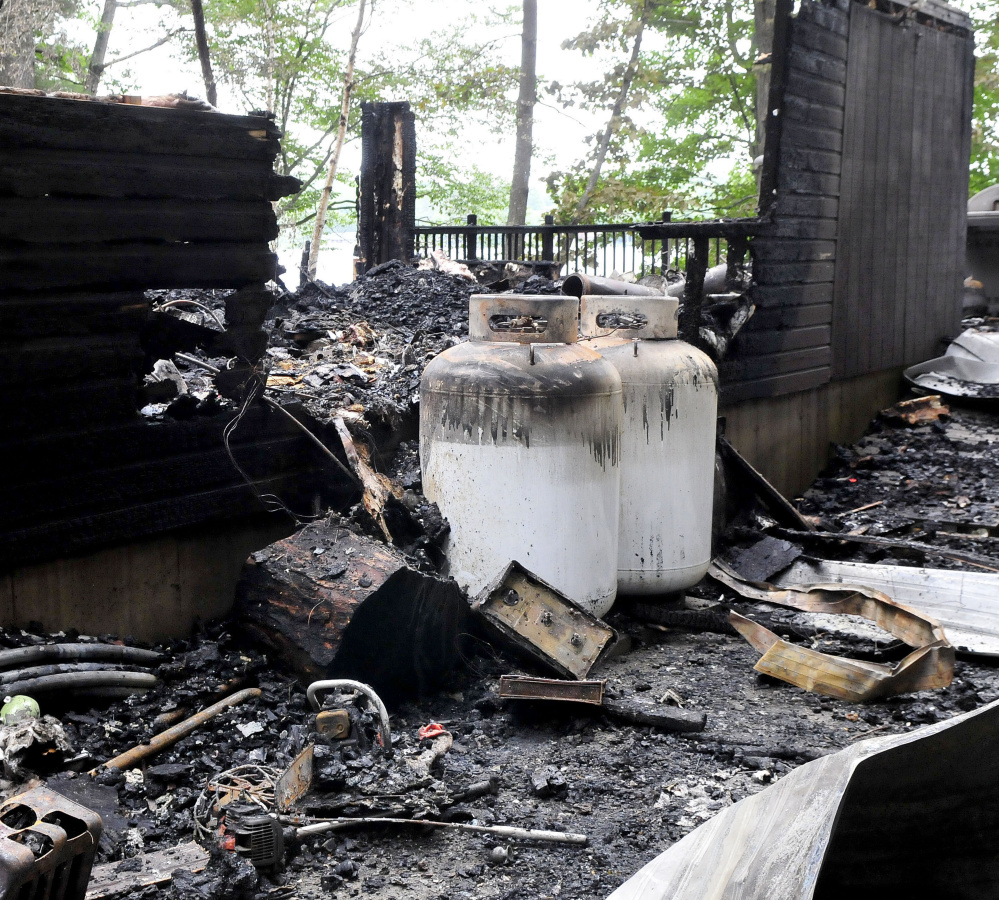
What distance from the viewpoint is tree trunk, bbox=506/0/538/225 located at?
72.5 feet

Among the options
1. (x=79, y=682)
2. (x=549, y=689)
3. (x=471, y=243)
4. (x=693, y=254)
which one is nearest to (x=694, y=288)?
(x=693, y=254)

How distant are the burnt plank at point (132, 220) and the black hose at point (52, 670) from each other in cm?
172

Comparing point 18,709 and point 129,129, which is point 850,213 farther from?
point 18,709

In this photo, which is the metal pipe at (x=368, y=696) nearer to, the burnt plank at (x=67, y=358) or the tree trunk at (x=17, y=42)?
the burnt plank at (x=67, y=358)

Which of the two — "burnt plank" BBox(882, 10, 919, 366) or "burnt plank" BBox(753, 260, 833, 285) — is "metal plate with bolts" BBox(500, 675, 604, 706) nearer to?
"burnt plank" BBox(753, 260, 833, 285)

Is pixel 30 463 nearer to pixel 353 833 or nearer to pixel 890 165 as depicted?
pixel 353 833

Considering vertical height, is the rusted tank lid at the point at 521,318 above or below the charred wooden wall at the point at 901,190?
below

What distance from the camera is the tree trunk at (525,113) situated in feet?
72.5

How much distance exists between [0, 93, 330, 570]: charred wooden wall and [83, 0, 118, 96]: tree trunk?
69.6ft

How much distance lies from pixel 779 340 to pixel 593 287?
8.45 ft

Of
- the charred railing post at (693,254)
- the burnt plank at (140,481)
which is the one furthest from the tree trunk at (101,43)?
the burnt plank at (140,481)

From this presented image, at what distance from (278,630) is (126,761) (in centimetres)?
89

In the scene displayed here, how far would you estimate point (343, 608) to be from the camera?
13.7 feet

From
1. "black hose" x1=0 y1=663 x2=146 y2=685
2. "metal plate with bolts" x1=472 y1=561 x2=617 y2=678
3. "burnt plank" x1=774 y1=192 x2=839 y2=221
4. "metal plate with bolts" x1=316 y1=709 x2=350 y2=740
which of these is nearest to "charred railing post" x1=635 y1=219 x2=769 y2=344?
"burnt plank" x1=774 y1=192 x2=839 y2=221
